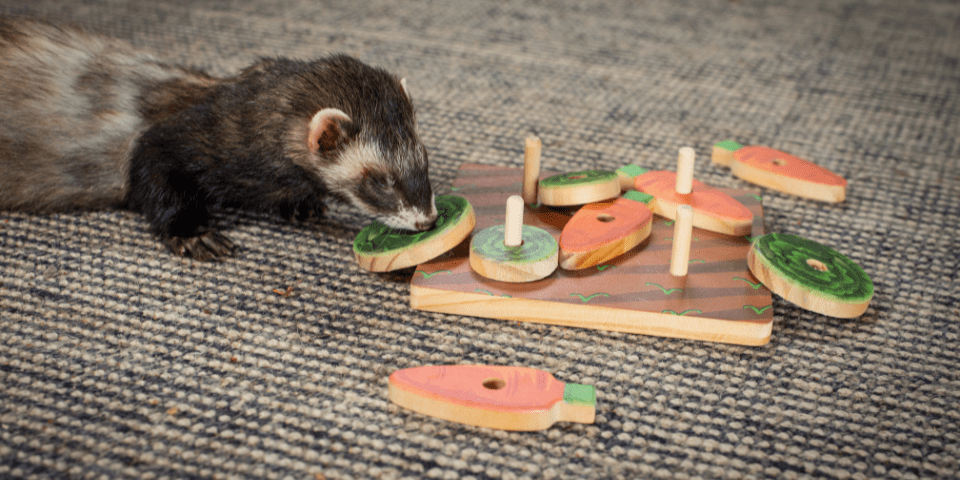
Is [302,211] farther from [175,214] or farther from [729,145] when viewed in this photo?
[729,145]

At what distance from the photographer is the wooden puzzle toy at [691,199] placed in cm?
102

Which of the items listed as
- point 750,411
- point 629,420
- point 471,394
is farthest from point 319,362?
point 750,411

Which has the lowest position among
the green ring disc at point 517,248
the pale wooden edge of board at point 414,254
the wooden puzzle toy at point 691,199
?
the pale wooden edge of board at point 414,254

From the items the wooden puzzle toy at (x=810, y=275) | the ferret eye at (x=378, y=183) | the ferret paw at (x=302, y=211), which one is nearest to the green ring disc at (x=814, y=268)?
the wooden puzzle toy at (x=810, y=275)

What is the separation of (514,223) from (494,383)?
0.22m

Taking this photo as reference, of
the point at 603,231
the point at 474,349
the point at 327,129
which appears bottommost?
the point at 474,349

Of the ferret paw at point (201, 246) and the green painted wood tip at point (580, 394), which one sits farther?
the ferret paw at point (201, 246)

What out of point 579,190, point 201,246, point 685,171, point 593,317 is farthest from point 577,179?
point 201,246

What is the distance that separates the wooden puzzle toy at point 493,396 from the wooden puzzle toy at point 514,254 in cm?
15

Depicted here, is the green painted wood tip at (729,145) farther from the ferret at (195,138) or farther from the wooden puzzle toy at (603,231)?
the ferret at (195,138)

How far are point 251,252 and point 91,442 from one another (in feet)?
1.24

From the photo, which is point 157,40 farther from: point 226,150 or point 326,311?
point 326,311

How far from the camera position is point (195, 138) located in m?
1.02

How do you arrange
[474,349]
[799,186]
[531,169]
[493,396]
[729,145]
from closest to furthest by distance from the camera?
[493,396], [474,349], [531,169], [799,186], [729,145]
